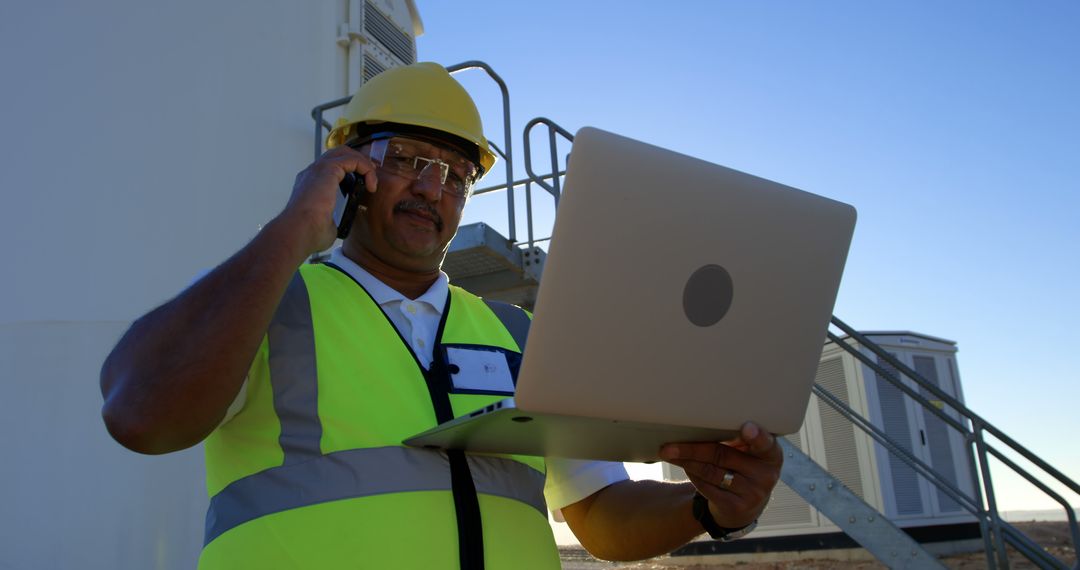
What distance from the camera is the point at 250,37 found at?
368 centimetres

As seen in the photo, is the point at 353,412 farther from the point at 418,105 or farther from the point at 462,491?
the point at 418,105

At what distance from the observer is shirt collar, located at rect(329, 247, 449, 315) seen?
183 cm

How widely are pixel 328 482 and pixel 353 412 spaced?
5.3 inches

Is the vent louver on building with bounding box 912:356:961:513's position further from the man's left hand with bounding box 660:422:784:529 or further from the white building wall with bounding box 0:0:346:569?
the man's left hand with bounding box 660:422:784:529

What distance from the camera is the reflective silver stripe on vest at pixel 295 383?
1.45 m

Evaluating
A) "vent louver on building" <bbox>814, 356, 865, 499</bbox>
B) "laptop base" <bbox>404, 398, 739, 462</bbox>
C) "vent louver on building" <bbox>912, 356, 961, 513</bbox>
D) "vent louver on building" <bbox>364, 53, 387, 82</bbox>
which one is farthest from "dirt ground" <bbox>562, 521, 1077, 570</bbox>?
"laptop base" <bbox>404, 398, 739, 462</bbox>

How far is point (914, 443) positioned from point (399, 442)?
903 cm

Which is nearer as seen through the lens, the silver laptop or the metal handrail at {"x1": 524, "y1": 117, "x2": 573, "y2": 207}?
the silver laptop

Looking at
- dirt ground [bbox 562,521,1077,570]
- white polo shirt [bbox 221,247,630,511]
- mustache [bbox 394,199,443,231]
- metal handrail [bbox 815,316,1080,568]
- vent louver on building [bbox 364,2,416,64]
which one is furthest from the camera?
dirt ground [bbox 562,521,1077,570]

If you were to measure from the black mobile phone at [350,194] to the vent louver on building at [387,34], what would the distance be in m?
3.00

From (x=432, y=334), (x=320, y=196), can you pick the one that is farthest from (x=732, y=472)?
(x=320, y=196)

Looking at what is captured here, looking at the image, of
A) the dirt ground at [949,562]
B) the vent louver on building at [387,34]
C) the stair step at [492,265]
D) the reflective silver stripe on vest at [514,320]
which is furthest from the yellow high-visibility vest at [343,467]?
the dirt ground at [949,562]

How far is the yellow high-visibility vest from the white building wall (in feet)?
4.59

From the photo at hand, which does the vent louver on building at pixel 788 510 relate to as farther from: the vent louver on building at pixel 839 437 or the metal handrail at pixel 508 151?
the metal handrail at pixel 508 151
